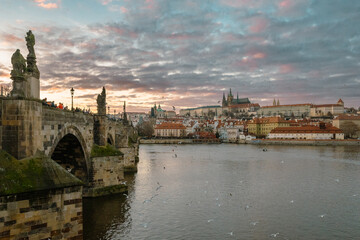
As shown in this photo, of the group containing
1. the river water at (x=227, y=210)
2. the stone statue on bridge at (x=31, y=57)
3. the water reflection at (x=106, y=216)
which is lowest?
the river water at (x=227, y=210)

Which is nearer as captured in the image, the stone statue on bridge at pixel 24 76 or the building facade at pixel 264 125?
the stone statue on bridge at pixel 24 76

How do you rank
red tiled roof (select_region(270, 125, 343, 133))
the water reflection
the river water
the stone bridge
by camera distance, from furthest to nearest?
red tiled roof (select_region(270, 125, 343, 133))
the river water
the water reflection
the stone bridge

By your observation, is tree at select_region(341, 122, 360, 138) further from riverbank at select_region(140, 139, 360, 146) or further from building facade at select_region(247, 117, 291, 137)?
riverbank at select_region(140, 139, 360, 146)

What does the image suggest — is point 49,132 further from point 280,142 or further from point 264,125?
point 264,125

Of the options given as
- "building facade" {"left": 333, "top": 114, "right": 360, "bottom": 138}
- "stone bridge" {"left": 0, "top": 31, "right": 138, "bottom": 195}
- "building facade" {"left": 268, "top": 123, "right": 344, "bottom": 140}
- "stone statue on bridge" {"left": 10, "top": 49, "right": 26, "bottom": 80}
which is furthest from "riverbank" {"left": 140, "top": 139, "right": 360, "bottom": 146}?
"stone statue on bridge" {"left": 10, "top": 49, "right": 26, "bottom": 80}

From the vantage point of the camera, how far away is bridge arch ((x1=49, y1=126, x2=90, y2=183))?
788 inches

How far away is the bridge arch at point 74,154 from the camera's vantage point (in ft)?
65.7

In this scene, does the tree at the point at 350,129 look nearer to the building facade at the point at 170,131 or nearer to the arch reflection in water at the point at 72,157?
the building facade at the point at 170,131

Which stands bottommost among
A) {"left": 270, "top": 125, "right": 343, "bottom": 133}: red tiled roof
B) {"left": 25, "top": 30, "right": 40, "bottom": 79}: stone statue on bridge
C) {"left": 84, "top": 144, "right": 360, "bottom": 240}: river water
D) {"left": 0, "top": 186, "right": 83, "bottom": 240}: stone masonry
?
{"left": 84, "top": 144, "right": 360, "bottom": 240}: river water

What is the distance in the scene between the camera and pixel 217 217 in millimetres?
20031

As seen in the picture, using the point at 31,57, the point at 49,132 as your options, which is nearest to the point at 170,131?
the point at 49,132

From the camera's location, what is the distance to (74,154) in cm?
2152

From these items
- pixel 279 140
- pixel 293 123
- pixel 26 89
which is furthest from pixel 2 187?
pixel 293 123

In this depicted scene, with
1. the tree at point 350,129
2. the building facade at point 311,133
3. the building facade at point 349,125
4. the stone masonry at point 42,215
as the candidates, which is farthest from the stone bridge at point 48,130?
the building facade at point 349,125
